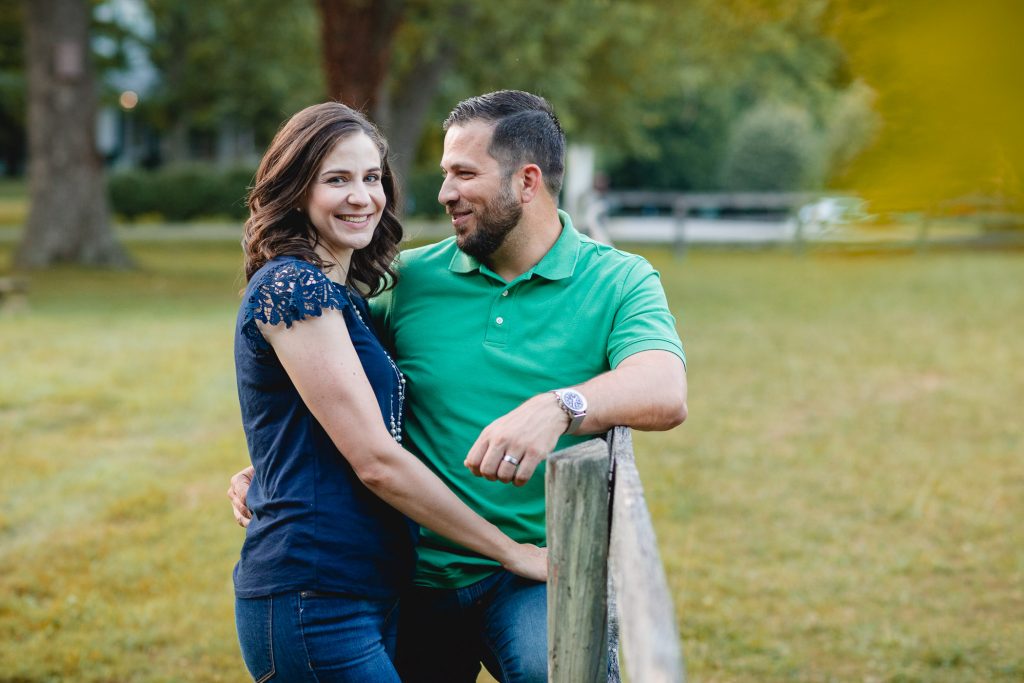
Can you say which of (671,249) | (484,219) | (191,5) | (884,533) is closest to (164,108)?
(191,5)

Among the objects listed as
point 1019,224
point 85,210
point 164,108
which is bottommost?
point 1019,224

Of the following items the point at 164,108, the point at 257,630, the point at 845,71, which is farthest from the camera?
the point at 164,108

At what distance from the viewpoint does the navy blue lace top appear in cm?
245

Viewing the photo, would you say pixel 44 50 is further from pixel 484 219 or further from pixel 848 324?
pixel 484 219

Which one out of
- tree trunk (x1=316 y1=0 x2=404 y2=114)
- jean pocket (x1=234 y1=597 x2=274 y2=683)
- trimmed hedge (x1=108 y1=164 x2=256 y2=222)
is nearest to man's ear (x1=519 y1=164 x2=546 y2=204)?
jean pocket (x1=234 y1=597 x2=274 y2=683)

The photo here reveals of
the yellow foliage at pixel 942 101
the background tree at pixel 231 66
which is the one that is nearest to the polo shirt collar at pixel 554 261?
the yellow foliage at pixel 942 101

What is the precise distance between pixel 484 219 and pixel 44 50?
18259 mm

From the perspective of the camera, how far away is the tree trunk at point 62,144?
1905 cm

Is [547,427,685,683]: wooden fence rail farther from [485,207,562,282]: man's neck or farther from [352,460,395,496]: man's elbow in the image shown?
[485,207,562,282]: man's neck

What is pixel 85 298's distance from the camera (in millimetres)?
15742

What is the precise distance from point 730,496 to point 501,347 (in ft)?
16.6

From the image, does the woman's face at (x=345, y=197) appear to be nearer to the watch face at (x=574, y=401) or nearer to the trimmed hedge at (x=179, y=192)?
the watch face at (x=574, y=401)

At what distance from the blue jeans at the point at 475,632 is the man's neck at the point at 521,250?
78 cm

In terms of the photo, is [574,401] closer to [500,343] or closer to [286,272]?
[500,343]
